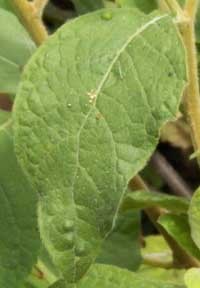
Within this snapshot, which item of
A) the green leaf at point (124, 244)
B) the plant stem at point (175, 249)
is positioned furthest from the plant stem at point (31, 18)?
Result: the green leaf at point (124, 244)

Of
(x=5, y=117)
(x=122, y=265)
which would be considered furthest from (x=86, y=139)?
(x=122, y=265)

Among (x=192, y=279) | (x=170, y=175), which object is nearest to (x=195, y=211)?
(x=192, y=279)

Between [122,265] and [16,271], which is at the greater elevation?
[16,271]

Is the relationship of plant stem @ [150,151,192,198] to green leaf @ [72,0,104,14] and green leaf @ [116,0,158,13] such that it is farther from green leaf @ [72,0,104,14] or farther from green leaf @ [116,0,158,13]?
green leaf @ [116,0,158,13]

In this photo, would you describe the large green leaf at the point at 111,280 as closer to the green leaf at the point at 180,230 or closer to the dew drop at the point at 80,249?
the green leaf at the point at 180,230

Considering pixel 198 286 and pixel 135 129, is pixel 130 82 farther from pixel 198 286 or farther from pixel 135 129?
pixel 198 286

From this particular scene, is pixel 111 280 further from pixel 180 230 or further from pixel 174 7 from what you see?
pixel 174 7

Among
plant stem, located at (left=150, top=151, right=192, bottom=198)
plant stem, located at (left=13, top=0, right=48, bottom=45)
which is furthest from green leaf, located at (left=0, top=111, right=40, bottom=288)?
plant stem, located at (left=150, top=151, right=192, bottom=198)
